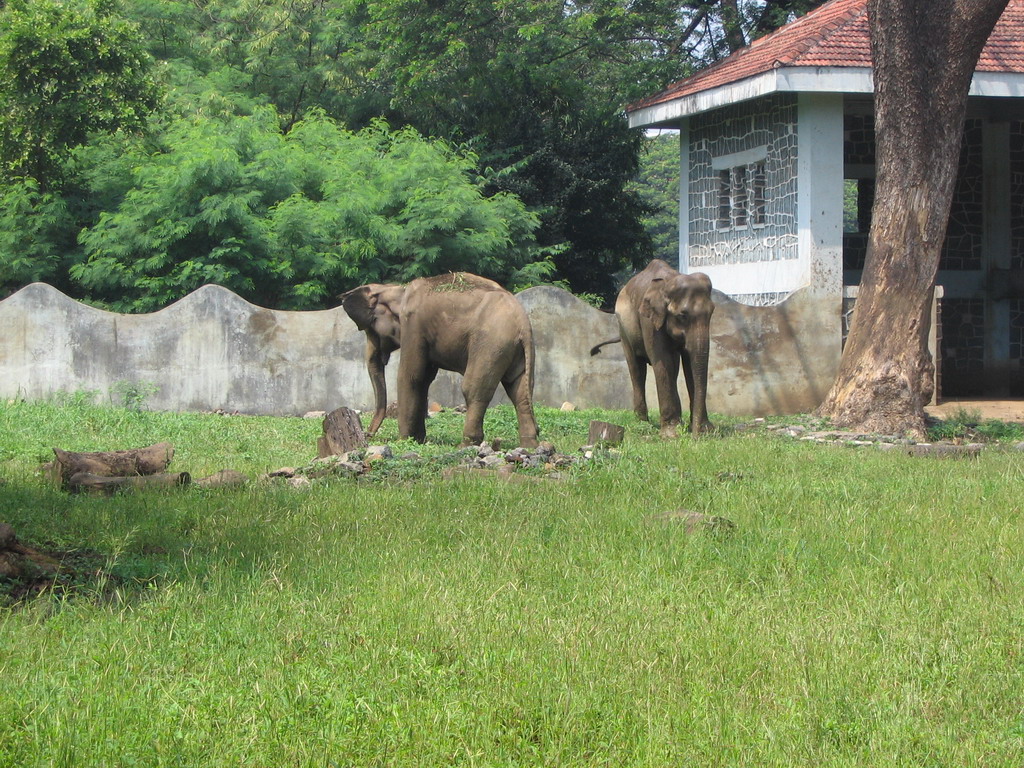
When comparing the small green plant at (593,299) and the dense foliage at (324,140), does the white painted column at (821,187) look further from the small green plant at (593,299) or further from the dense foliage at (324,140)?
the small green plant at (593,299)

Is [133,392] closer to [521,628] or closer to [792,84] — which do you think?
[792,84]

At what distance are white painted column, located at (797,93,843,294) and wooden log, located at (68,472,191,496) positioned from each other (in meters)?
12.6

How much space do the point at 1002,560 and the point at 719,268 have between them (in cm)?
1610

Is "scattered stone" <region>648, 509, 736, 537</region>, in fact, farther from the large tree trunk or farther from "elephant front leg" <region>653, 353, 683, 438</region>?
the large tree trunk

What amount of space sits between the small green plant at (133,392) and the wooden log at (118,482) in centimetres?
843

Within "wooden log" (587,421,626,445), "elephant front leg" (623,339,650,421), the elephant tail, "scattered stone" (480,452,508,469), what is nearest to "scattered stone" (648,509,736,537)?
"scattered stone" (480,452,508,469)

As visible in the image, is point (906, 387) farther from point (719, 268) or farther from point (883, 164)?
point (719, 268)

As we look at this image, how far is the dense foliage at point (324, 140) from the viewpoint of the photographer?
2108 centimetres

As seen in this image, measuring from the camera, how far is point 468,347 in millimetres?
12508

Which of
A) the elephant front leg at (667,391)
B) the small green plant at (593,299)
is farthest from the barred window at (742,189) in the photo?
the elephant front leg at (667,391)

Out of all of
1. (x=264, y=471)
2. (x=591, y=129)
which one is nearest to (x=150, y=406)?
(x=264, y=471)

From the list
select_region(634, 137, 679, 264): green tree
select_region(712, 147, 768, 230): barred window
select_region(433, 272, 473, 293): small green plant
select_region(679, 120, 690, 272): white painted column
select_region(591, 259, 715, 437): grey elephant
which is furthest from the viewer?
select_region(634, 137, 679, 264): green tree

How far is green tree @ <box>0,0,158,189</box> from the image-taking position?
69.0ft

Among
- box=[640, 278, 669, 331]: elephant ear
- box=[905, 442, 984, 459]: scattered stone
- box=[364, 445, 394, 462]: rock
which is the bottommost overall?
box=[905, 442, 984, 459]: scattered stone
